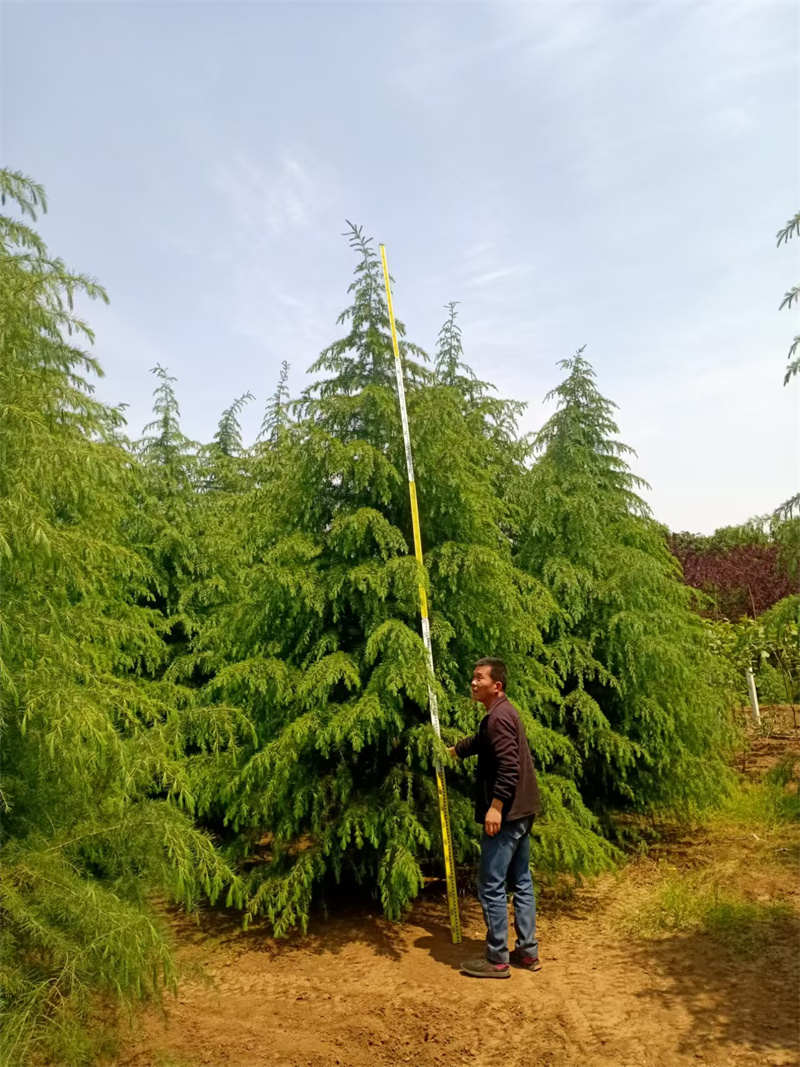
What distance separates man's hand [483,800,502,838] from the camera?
4.36 m

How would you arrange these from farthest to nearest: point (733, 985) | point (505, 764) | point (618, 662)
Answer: point (618, 662), point (505, 764), point (733, 985)

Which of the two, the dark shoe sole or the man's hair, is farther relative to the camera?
the man's hair

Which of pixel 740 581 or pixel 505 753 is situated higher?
pixel 740 581

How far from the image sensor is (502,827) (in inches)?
179

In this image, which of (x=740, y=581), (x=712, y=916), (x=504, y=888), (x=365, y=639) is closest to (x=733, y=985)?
(x=712, y=916)

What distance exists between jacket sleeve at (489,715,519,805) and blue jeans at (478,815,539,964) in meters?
0.24

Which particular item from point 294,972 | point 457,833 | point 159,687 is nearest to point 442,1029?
point 294,972

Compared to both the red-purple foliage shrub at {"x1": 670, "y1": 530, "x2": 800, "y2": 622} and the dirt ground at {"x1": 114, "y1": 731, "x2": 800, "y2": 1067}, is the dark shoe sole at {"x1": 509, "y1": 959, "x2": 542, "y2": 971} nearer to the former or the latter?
the dirt ground at {"x1": 114, "y1": 731, "x2": 800, "y2": 1067}

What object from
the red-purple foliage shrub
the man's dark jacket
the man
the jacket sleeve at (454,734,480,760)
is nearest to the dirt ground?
the man

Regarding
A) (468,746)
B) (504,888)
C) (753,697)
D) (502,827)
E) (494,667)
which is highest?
(494,667)

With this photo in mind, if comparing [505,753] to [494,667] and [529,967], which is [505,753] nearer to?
[494,667]

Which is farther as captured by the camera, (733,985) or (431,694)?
(431,694)

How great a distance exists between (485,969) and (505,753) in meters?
1.35

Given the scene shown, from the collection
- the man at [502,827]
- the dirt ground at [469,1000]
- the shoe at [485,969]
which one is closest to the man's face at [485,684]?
the man at [502,827]
